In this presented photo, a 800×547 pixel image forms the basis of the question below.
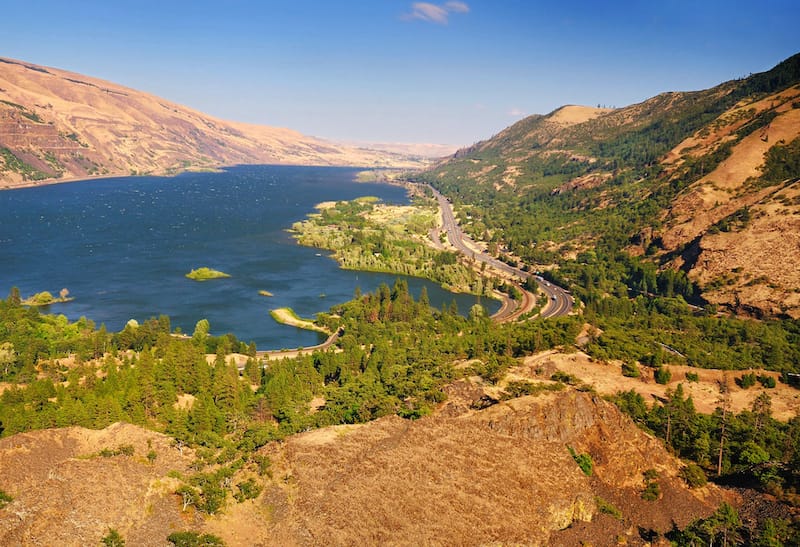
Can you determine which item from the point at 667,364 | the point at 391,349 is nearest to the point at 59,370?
the point at 391,349

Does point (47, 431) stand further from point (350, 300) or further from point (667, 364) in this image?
point (350, 300)

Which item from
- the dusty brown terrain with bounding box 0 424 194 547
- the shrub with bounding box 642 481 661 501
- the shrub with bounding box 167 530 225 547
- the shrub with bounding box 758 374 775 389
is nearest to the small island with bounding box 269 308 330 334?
the dusty brown terrain with bounding box 0 424 194 547

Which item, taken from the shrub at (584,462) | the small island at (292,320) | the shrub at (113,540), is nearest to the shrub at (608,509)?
the shrub at (584,462)

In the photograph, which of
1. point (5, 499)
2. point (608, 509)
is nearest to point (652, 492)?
point (608, 509)

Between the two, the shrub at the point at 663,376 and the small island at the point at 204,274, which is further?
the small island at the point at 204,274

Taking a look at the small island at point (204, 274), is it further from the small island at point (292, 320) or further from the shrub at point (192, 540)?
the shrub at point (192, 540)

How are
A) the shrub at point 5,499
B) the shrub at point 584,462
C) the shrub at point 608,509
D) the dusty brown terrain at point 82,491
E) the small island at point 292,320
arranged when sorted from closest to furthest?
the dusty brown terrain at point 82,491 < the shrub at point 5,499 < the shrub at point 608,509 < the shrub at point 584,462 < the small island at point 292,320

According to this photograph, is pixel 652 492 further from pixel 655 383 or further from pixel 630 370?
pixel 655 383
